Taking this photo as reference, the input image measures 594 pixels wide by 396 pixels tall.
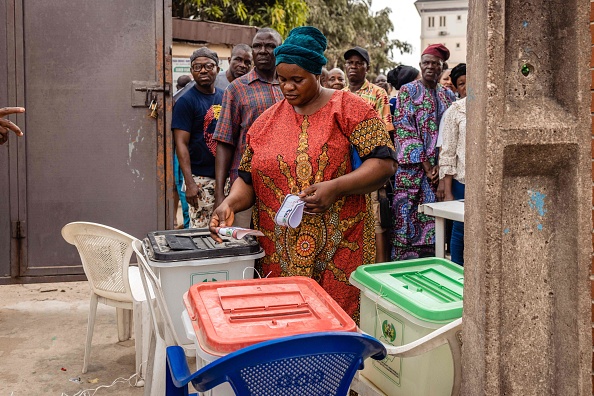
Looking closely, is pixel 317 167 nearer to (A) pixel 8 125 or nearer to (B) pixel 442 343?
(B) pixel 442 343

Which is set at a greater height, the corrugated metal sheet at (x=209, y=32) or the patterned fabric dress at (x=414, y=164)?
the corrugated metal sheet at (x=209, y=32)

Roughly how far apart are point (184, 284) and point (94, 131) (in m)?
3.23

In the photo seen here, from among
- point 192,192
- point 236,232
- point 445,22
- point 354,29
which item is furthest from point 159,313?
point 445,22

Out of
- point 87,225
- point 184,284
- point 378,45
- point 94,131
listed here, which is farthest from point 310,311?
point 378,45

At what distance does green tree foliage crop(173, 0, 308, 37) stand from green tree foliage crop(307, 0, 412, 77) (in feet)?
17.1

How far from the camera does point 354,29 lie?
2333cm

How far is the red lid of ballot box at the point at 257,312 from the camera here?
6.01ft

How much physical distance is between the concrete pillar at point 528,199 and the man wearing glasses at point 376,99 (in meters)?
3.24

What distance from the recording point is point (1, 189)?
554 centimetres

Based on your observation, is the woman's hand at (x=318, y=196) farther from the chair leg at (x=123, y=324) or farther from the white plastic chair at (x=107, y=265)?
the chair leg at (x=123, y=324)

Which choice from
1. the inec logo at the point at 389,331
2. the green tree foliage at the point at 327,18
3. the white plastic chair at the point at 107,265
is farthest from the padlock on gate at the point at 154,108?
the green tree foliage at the point at 327,18

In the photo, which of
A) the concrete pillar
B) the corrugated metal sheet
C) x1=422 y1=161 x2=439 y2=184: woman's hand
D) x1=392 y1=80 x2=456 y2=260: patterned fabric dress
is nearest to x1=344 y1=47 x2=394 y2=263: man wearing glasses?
x1=392 y1=80 x2=456 y2=260: patterned fabric dress

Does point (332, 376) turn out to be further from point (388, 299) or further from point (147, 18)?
point (147, 18)

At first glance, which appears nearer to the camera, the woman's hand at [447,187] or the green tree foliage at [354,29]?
the woman's hand at [447,187]
